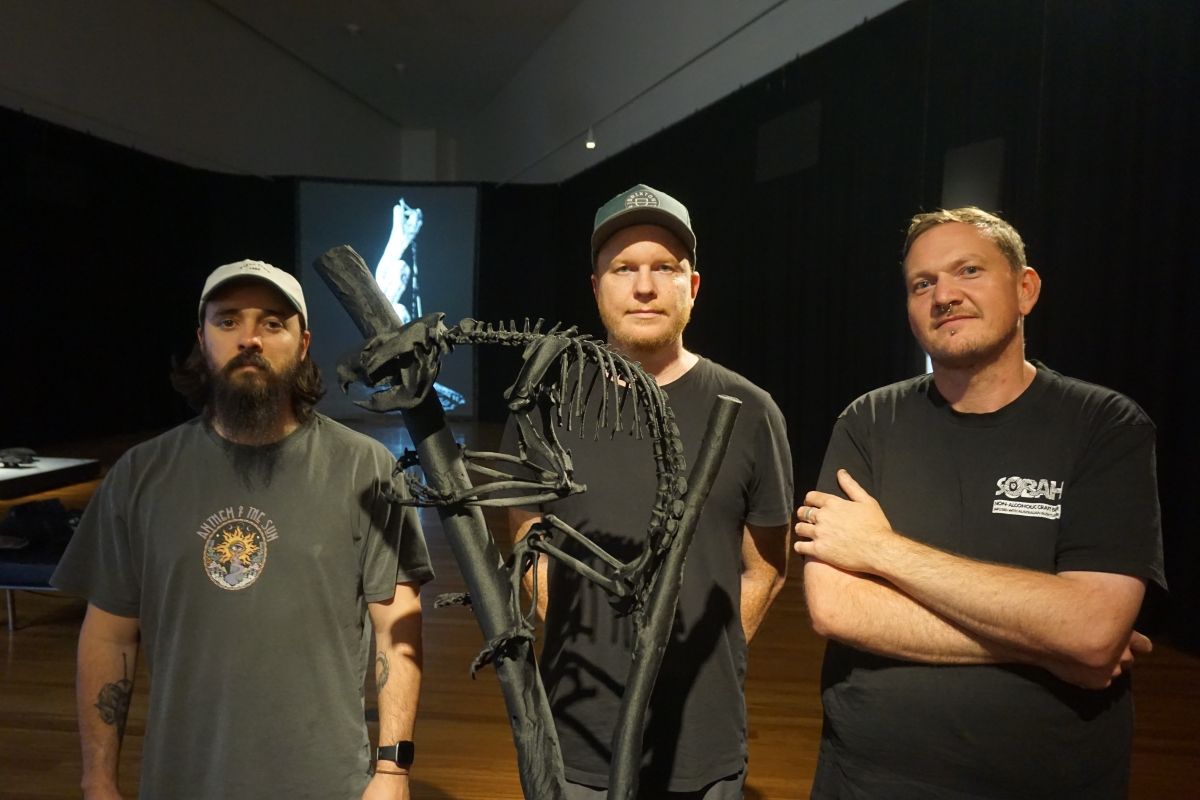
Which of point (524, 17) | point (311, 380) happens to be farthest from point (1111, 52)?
point (524, 17)

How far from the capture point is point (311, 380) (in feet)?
5.58

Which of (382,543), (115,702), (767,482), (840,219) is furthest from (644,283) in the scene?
(840,219)

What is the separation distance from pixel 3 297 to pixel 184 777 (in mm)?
10546

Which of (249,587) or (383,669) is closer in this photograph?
(249,587)

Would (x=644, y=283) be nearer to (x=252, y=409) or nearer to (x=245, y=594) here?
(x=252, y=409)

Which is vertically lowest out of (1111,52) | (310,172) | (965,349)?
(965,349)

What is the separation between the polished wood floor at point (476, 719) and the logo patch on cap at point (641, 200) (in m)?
2.40

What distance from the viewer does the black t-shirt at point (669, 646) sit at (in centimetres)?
154

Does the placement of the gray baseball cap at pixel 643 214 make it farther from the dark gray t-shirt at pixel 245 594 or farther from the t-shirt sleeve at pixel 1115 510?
the t-shirt sleeve at pixel 1115 510

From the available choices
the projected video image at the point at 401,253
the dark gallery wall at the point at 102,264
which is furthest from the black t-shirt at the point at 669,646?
the projected video image at the point at 401,253

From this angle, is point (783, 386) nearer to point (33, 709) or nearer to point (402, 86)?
point (33, 709)

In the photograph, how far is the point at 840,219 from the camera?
649cm

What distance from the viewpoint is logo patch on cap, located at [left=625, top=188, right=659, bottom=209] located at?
153 centimetres

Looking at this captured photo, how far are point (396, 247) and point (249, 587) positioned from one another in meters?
13.2
